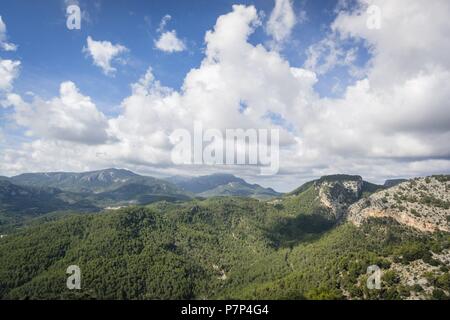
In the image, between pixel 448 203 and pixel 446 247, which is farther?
pixel 448 203
